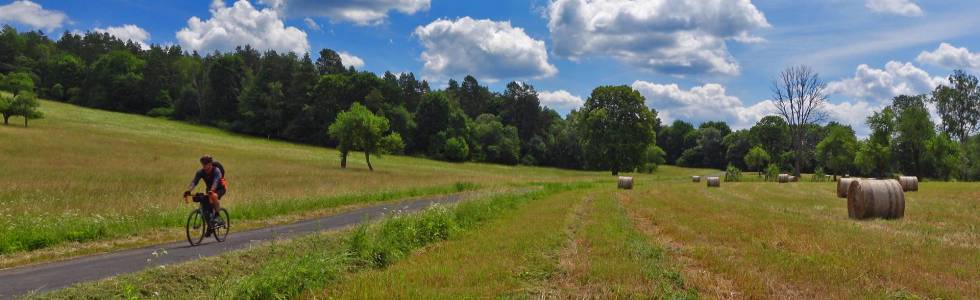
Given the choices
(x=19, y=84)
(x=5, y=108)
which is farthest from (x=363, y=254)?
(x=19, y=84)

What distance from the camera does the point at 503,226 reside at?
15.2 meters

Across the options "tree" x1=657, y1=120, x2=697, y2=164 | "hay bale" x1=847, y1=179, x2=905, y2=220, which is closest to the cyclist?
"hay bale" x1=847, y1=179, x2=905, y2=220

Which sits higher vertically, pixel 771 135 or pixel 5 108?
pixel 771 135

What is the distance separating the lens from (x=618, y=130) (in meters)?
73.8

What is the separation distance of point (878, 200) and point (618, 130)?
5604cm

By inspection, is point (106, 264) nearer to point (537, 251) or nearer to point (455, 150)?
point (537, 251)

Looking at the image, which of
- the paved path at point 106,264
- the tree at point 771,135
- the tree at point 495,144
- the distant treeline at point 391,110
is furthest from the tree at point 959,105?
the paved path at point 106,264

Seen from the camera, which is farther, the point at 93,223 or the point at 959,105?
the point at 959,105

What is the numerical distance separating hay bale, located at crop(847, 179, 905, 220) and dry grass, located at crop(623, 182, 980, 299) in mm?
475

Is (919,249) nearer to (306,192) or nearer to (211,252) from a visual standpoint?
(211,252)

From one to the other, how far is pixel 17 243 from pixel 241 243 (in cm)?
446

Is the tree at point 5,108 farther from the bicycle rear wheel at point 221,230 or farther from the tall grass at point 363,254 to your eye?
the tall grass at point 363,254

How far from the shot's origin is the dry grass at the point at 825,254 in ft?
25.8

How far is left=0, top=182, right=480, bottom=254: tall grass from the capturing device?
1355 cm
